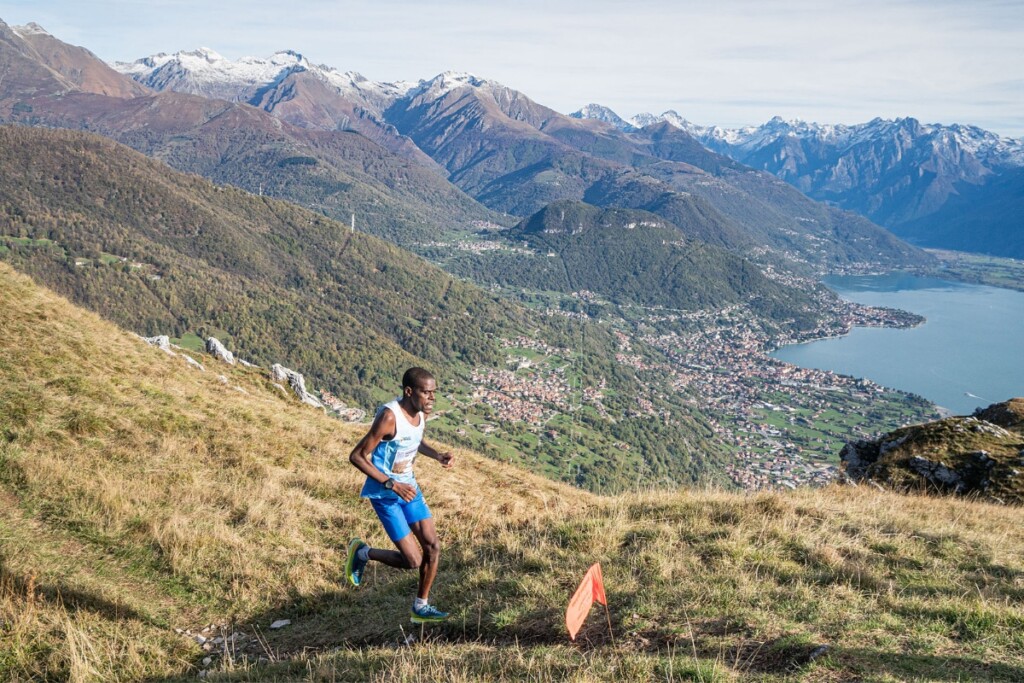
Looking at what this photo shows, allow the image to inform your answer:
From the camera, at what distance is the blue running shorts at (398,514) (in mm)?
6832

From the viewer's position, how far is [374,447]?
671cm

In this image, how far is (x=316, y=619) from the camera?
774 centimetres

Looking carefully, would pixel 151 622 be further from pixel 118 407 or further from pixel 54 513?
pixel 118 407

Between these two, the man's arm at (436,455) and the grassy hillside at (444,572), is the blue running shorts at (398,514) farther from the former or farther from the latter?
the grassy hillside at (444,572)

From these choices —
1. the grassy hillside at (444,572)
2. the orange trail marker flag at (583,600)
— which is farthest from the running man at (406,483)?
the orange trail marker flag at (583,600)

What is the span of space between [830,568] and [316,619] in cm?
708

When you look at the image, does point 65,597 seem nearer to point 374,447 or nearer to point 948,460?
point 374,447

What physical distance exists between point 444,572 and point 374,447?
9.63ft

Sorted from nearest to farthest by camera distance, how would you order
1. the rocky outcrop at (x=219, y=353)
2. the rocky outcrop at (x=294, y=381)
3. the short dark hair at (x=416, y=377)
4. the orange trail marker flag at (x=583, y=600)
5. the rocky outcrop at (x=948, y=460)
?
the orange trail marker flag at (x=583, y=600), the short dark hair at (x=416, y=377), the rocky outcrop at (x=948, y=460), the rocky outcrop at (x=294, y=381), the rocky outcrop at (x=219, y=353)

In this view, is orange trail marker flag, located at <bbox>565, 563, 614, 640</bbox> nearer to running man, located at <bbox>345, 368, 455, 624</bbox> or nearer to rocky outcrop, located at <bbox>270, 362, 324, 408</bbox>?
running man, located at <bbox>345, 368, 455, 624</bbox>

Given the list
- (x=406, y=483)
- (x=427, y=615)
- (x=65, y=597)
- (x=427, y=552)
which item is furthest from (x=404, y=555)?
(x=65, y=597)

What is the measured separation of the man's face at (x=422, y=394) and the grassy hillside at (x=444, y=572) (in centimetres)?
256

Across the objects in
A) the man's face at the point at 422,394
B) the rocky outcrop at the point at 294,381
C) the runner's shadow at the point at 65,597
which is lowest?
the rocky outcrop at the point at 294,381

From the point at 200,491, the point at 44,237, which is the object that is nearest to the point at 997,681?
the point at 200,491
